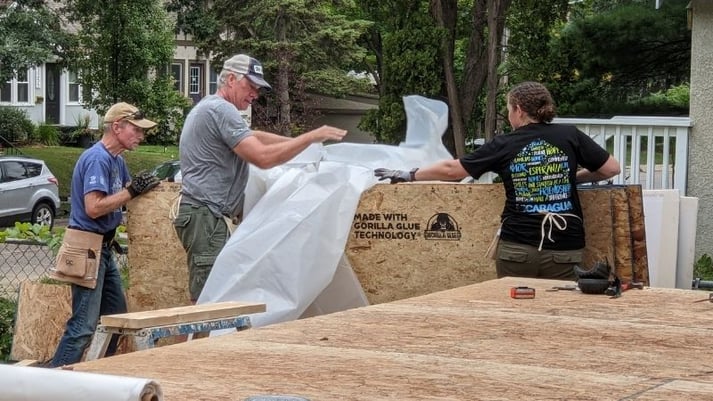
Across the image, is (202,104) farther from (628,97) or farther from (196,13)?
(196,13)

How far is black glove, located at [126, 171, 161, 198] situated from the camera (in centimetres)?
675

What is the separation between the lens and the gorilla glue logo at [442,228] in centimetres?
680

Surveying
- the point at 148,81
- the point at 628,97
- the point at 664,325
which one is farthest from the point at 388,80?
the point at 148,81

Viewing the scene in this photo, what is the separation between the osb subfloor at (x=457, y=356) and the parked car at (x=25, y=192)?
2001cm

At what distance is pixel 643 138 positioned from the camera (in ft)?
37.0

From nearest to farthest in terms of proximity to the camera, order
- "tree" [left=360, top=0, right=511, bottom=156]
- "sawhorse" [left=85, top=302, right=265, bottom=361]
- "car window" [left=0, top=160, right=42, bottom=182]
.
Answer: "sawhorse" [left=85, top=302, right=265, bottom=361] < "tree" [left=360, top=0, right=511, bottom=156] < "car window" [left=0, top=160, right=42, bottom=182]

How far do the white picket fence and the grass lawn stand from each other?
23.1m

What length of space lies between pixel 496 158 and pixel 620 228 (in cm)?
89

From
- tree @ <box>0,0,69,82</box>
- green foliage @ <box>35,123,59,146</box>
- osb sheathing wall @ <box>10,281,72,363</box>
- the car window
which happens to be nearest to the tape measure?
osb sheathing wall @ <box>10,281,72,363</box>

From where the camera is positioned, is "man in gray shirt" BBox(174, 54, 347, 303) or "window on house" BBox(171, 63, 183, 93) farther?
"window on house" BBox(171, 63, 183, 93)

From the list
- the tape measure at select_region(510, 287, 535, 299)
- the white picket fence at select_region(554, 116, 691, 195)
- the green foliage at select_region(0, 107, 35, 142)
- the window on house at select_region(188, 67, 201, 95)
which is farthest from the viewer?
the window on house at select_region(188, 67, 201, 95)

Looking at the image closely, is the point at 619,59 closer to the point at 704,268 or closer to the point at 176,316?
the point at 704,268

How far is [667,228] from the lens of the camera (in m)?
6.93

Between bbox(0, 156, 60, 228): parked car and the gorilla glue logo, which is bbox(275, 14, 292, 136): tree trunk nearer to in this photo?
bbox(0, 156, 60, 228): parked car
